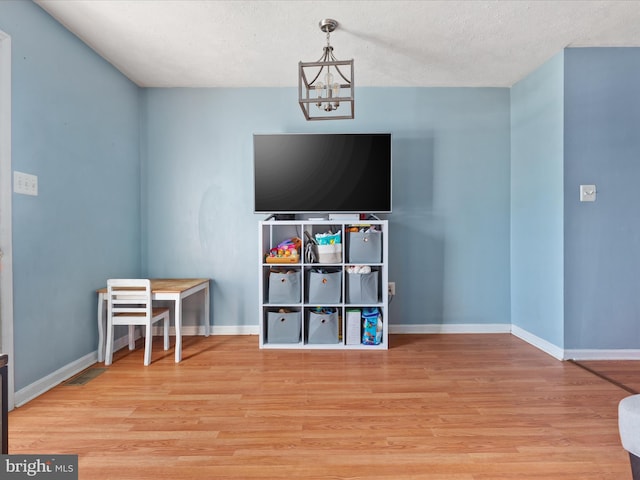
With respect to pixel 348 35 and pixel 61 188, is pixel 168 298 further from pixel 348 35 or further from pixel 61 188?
pixel 348 35

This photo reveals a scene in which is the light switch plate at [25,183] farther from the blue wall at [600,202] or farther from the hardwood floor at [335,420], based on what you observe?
the blue wall at [600,202]

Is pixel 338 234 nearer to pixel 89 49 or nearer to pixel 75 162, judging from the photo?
pixel 75 162

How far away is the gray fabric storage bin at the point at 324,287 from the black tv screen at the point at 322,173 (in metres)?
0.59

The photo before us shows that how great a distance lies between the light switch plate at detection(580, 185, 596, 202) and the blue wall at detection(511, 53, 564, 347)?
0.14 meters

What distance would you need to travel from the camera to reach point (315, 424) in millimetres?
1837

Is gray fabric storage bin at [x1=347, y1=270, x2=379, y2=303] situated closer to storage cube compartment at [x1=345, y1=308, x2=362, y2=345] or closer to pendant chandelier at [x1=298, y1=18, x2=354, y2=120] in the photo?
storage cube compartment at [x1=345, y1=308, x2=362, y2=345]

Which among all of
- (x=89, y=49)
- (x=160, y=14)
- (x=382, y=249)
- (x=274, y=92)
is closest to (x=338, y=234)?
(x=382, y=249)

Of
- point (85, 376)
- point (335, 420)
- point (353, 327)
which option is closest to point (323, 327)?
point (353, 327)

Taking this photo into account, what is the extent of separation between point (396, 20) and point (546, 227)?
1952mm

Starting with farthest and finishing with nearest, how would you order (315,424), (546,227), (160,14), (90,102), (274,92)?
(274,92) < (546,227) < (90,102) < (160,14) < (315,424)

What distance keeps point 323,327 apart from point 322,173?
1331 millimetres

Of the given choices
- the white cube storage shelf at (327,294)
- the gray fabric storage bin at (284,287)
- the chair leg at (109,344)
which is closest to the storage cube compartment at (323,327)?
the white cube storage shelf at (327,294)

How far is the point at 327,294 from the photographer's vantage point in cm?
303

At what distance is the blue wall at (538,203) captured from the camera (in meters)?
2.76
